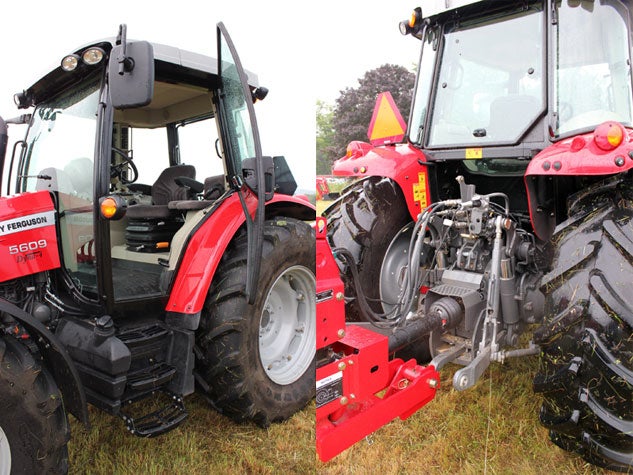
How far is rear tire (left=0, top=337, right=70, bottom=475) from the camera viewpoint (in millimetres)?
1816

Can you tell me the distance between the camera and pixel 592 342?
1.77 metres

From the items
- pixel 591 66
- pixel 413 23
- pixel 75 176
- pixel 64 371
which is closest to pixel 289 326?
pixel 64 371

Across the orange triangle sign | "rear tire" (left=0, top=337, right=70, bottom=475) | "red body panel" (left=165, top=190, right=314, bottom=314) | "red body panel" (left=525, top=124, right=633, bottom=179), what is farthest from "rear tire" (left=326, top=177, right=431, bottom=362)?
"rear tire" (left=0, top=337, right=70, bottom=475)

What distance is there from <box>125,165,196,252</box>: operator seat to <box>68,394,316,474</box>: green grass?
2.99ft

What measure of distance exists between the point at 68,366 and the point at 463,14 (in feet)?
8.32

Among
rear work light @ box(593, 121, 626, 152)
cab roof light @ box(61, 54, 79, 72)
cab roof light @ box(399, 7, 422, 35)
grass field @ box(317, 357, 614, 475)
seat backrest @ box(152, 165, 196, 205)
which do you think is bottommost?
grass field @ box(317, 357, 614, 475)

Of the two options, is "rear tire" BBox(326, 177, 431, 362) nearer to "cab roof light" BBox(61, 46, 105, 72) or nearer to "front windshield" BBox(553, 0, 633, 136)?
"front windshield" BBox(553, 0, 633, 136)

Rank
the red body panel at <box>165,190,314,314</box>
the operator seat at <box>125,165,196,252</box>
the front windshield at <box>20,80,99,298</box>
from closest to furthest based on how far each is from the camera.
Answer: the front windshield at <box>20,80,99,298</box> → the red body panel at <box>165,190,314,314</box> → the operator seat at <box>125,165,196,252</box>

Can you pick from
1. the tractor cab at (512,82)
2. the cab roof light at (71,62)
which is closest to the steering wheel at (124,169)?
the cab roof light at (71,62)

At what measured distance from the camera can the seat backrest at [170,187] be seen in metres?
2.94

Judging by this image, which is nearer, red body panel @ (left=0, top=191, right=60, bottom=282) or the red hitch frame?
the red hitch frame

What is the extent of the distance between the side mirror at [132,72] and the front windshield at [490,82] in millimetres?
1623

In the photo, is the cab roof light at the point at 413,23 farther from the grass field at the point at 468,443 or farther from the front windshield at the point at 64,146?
the grass field at the point at 468,443

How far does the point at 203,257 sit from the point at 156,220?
1.76 ft
